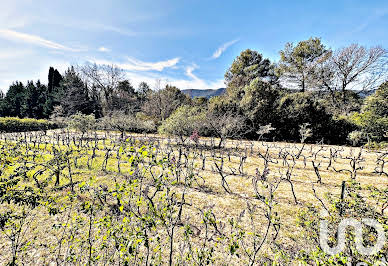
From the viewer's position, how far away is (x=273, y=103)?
19.0 metres

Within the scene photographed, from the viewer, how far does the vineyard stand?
1.75m

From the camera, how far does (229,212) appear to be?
4.24 m

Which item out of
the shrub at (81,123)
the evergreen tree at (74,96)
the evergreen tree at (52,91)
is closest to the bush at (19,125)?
the evergreen tree at (74,96)

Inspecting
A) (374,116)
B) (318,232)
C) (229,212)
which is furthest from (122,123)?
(374,116)

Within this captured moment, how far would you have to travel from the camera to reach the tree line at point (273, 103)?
45.0 ft

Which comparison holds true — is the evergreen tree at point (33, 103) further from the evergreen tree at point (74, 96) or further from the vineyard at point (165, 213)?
the vineyard at point (165, 213)

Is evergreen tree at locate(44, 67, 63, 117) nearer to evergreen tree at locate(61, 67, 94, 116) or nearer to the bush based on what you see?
evergreen tree at locate(61, 67, 94, 116)

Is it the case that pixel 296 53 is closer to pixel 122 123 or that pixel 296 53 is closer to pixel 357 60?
pixel 357 60

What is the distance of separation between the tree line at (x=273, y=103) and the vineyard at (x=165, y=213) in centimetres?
632

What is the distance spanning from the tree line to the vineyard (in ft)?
20.7
